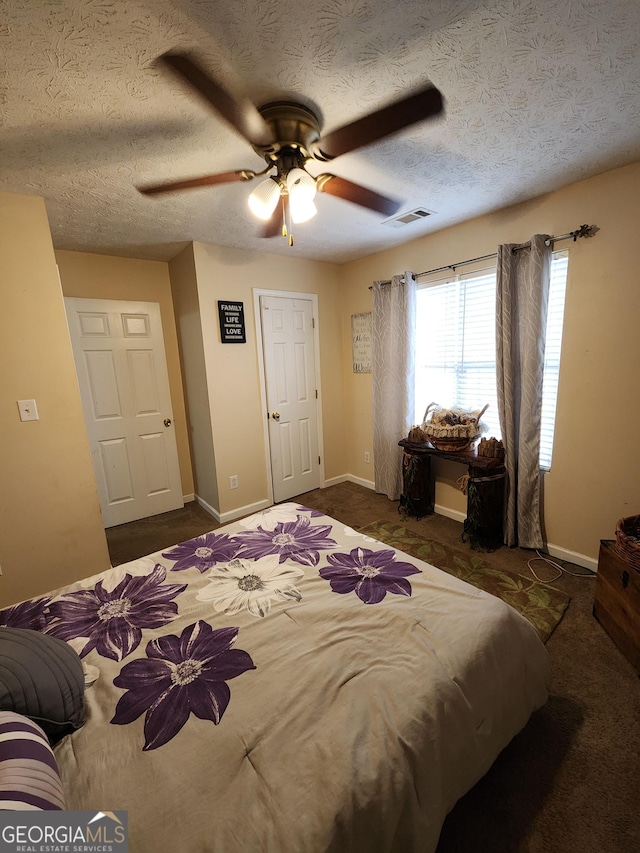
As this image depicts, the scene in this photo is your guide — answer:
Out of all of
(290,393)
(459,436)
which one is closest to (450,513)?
(459,436)

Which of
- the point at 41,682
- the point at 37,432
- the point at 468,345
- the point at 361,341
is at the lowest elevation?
the point at 41,682

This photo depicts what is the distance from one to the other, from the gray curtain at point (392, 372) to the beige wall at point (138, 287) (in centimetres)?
201

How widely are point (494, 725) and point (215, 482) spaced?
2602mm

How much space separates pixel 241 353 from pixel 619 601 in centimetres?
300

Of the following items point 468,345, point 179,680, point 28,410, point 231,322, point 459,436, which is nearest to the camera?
point 179,680

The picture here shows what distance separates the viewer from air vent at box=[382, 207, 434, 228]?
236 centimetres

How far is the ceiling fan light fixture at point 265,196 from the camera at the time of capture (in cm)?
137

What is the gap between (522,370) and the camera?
232 centimetres

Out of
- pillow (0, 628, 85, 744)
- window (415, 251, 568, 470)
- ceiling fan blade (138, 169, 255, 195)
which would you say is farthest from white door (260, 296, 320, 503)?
pillow (0, 628, 85, 744)

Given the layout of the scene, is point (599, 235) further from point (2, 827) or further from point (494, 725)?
point (2, 827)

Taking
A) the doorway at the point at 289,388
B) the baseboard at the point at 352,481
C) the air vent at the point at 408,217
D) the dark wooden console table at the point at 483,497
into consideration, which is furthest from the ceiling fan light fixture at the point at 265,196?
the baseboard at the point at 352,481

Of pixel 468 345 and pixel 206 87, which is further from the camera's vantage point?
pixel 468 345

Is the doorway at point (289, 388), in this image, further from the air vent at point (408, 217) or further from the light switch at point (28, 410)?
the light switch at point (28, 410)

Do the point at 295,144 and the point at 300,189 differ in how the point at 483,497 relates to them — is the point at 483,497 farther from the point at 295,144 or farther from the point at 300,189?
the point at 295,144
